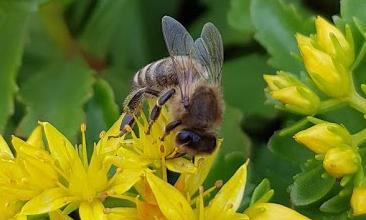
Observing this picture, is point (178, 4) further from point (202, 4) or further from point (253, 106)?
point (253, 106)

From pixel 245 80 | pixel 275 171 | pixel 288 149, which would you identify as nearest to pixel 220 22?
pixel 245 80

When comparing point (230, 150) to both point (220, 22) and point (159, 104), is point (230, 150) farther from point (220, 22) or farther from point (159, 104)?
point (220, 22)

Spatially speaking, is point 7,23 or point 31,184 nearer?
point 31,184

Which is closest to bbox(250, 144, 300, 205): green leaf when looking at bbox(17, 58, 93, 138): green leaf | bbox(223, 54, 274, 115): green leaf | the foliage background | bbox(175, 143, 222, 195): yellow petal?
the foliage background

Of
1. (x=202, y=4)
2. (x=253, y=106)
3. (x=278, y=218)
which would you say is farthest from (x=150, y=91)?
(x=202, y=4)

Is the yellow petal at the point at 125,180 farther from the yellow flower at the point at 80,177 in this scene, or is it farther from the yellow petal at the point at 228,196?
the yellow petal at the point at 228,196

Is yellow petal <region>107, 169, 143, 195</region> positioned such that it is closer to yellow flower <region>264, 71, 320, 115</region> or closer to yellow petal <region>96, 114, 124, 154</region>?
yellow petal <region>96, 114, 124, 154</region>
